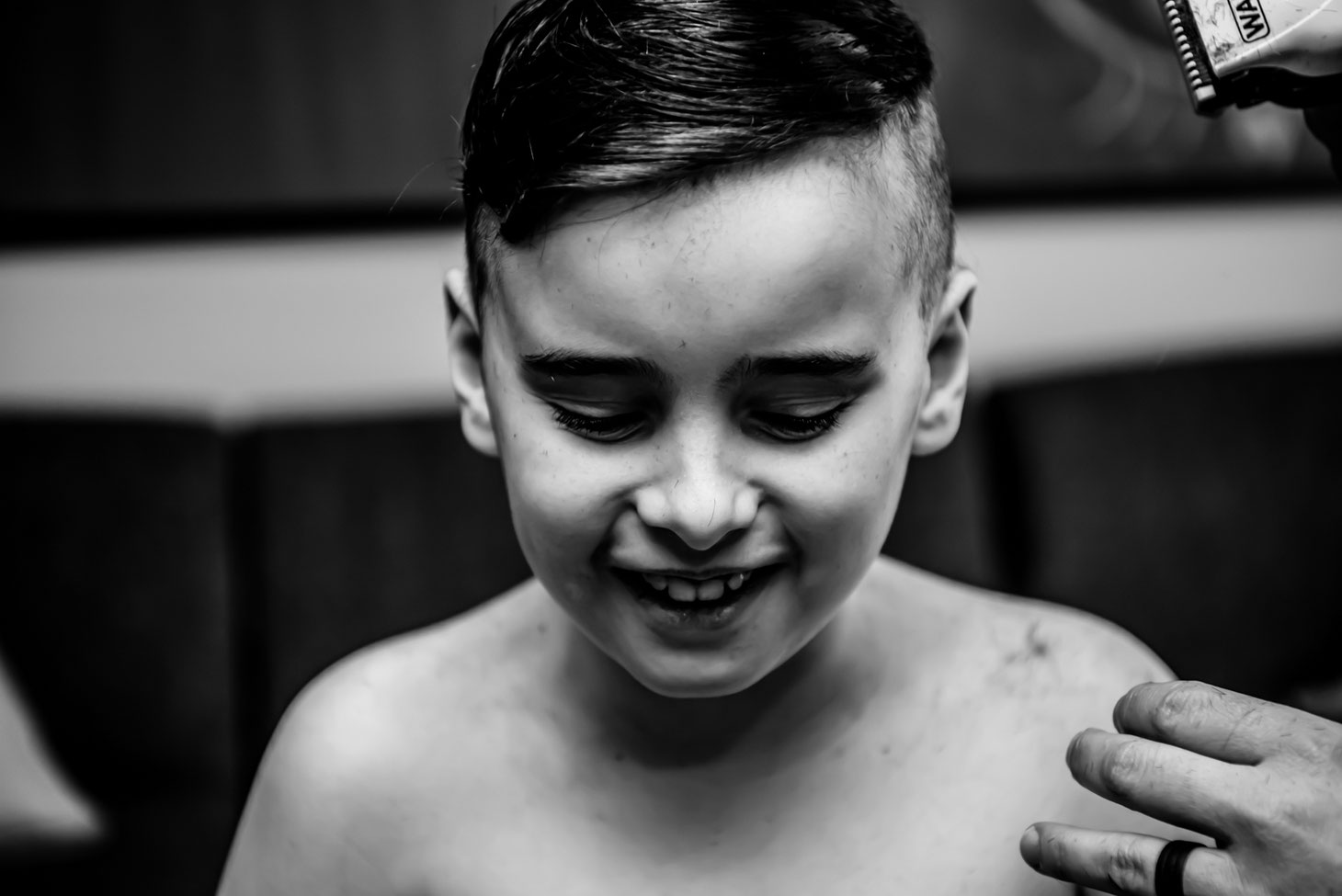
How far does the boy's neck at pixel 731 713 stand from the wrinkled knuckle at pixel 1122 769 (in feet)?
0.84

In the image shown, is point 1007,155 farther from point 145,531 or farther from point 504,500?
point 145,531

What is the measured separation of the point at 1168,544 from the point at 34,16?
1844 mm

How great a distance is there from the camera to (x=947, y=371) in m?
0.87

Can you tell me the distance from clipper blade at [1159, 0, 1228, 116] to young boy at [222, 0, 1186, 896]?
0.16 m

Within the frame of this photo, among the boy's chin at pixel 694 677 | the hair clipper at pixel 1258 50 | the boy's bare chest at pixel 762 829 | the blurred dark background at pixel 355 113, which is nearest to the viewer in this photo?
the hair clipper at pixel 1258 50

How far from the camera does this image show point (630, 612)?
2.55ft

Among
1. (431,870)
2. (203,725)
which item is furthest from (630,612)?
(203,725)

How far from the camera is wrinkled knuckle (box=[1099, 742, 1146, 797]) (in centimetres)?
71

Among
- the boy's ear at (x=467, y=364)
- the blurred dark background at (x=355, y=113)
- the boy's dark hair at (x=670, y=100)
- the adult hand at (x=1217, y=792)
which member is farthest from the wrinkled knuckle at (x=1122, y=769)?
the blurred dark background at (x=355, y=113)

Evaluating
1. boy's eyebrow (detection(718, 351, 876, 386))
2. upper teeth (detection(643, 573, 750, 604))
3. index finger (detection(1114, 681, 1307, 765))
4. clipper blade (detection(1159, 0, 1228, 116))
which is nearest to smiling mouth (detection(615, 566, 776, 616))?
Result: upper teeth (detection(643, 573, 750, 604))

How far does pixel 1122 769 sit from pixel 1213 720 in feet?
0.19

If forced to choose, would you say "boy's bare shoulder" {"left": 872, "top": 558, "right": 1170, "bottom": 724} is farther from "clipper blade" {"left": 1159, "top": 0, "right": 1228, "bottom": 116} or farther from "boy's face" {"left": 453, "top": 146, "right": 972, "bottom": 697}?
"clipper blade" {"left": 1159, "top": 0, "right": 1228, "bottom": 116}

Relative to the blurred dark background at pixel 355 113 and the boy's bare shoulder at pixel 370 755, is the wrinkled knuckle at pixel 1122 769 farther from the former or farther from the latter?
the blurred dark background at pixel 355 113

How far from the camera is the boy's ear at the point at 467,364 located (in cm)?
85
